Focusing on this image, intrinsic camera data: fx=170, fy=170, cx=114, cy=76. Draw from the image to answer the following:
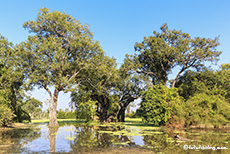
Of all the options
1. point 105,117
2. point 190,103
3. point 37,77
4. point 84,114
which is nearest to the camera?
point 37,77

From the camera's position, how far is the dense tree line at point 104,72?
27.6 meters

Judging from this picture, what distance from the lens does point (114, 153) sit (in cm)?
984

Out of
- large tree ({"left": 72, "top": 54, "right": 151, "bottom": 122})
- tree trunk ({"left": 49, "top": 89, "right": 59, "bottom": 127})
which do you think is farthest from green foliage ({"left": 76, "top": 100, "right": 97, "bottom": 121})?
tree trunk ({"left": 49, "top": 89, "right": 59, "bottom": 127})

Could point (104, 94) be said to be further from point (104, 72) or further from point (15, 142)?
point (15, 142)

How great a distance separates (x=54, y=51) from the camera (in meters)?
28.2

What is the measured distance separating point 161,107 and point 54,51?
1981 centimetres

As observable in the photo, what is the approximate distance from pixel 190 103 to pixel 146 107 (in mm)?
7594

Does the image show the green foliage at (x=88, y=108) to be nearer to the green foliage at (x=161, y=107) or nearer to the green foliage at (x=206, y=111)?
the green foliage at (x=161, y=107)

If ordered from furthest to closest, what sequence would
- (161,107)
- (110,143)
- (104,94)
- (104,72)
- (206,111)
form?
(104,94)
(104,72)
(206,111)
(161,107)
(110,143)

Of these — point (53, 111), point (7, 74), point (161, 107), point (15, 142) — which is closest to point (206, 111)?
point (161, 107)

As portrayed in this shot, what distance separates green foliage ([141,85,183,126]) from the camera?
89.0 feet

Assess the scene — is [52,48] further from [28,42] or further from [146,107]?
[146,107]

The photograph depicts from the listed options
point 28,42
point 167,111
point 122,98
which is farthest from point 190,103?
point 28,42

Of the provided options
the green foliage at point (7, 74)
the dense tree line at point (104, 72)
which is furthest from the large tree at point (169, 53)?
the green foliage at point (7, 74)
